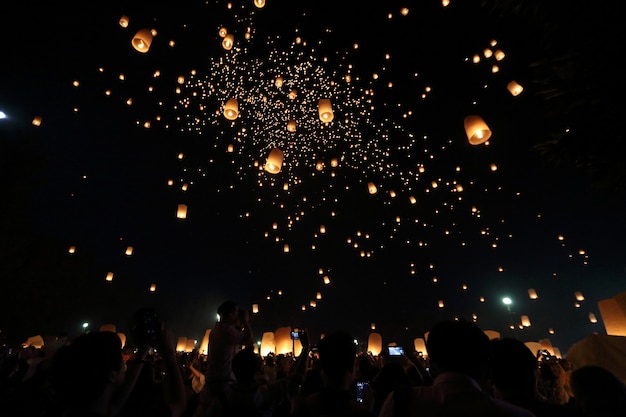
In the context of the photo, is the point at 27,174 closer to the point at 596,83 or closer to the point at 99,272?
the point at 99,272

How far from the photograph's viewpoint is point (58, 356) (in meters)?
1.64

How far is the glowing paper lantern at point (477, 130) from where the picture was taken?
5541 mm

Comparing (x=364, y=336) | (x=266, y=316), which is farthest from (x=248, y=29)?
(x=364, y=336)

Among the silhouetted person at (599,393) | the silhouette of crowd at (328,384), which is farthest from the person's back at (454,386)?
the silhouetted person at (599,393)

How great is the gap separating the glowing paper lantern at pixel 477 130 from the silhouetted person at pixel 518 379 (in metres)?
4.44

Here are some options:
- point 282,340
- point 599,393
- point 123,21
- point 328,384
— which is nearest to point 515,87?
point 599,393

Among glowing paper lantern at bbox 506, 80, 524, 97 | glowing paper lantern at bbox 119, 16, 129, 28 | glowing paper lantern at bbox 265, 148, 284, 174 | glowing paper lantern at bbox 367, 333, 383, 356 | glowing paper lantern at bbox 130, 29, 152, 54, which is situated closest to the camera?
glowing paper lantern at bbox 130, 29, 152, 54

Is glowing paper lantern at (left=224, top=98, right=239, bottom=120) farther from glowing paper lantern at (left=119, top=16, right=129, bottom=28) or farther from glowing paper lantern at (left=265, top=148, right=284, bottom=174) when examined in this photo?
glowing paper lantern at (left=119, top=16, right=129, bottom=28)

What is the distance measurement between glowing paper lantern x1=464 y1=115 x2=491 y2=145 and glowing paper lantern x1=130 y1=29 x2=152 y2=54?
265 inches

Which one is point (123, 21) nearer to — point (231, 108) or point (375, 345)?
point (231, 108)

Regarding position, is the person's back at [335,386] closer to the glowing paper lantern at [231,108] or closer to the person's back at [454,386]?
the person's back at [454,386]

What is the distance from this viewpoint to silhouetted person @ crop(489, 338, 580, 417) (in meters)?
1.92

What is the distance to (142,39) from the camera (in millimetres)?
6375

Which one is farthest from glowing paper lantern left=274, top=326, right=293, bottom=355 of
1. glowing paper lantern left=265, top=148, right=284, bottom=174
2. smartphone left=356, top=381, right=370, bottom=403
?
smartphone left=356, top=381, right=370, bottom=403
